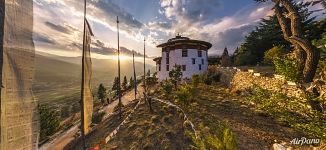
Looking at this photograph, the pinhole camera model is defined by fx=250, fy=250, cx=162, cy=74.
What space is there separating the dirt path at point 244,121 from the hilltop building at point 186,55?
25026mm

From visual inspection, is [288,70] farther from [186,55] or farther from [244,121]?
[186,55]

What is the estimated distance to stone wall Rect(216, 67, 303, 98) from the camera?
64.9ft

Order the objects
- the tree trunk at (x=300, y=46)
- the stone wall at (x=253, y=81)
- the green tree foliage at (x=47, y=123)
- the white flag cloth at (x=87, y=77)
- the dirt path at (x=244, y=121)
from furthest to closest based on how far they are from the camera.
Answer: the green tree foliage at (x=47, y=123)
the stone wall at (x=253, y=81)
the dirt path at (x=244, y=121)
the tree trunk at (x=300, y=46)
the white flag cloth at (x=87, y=77)

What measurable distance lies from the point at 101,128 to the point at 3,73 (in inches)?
1115

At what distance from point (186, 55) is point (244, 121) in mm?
36094

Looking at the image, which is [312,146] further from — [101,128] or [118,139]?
[101,128]

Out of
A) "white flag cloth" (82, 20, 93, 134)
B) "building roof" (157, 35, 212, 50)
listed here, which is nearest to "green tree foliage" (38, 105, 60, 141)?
"building roof" (157, 35, 212, 50)

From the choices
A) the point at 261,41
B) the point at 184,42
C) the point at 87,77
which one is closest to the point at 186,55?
the point at 184,42

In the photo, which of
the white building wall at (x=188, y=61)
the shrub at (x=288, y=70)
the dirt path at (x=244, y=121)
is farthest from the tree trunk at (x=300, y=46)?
the white building wall at (x=188, y=61)

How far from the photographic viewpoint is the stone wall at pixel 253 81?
19.8 m

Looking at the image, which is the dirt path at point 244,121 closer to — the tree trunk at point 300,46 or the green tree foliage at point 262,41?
the tree trunk at point 300,46

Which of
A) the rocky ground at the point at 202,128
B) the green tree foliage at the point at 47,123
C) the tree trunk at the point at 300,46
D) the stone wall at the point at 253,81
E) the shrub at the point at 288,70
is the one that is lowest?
the green tree foliage at the point at 47,123

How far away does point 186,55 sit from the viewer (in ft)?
181

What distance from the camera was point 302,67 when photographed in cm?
1076
